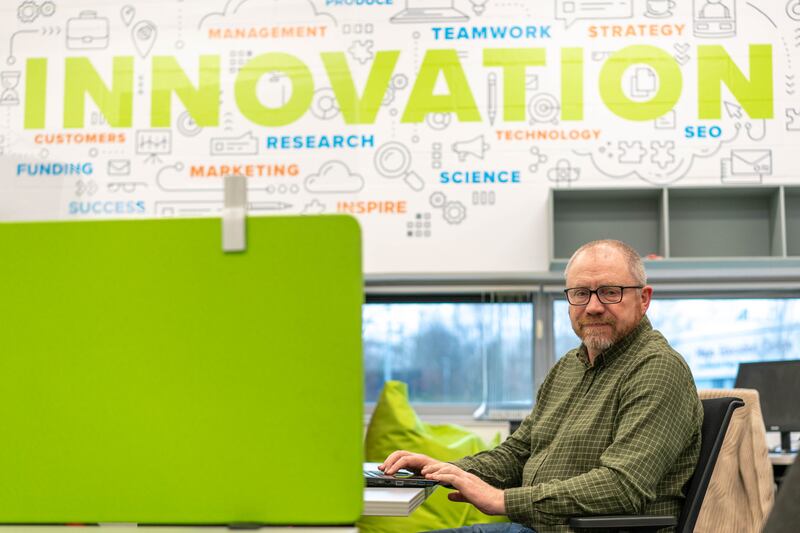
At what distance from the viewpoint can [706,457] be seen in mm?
2043

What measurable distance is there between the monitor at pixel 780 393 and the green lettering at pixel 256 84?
2.54 metres

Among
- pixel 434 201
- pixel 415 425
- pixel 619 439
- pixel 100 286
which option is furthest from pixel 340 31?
pixel 100 286

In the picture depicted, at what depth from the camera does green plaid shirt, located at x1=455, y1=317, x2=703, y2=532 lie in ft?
6.55

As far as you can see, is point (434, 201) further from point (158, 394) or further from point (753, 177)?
point (158, 394)

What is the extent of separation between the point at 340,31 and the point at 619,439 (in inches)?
125

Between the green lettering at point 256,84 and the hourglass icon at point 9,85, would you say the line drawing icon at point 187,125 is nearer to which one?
the green lettering at point 256,84

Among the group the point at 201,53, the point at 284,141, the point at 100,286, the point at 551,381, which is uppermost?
the point at 201,53

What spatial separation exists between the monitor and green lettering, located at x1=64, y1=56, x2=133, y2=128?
332 cm

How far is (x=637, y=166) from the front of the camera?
4469 mm

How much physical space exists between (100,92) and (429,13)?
5.78 feet

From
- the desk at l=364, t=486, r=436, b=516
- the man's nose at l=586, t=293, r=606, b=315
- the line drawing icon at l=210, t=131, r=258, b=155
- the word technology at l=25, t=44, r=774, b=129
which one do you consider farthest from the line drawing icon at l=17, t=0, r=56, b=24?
the desk at l=364, t=486, r=436, b=516

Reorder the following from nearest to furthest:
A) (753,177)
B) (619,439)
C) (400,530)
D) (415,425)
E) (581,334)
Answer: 1. (619,439)
2. (581,334)
3. (400,530)
4. (415,425)
5. (753,177)

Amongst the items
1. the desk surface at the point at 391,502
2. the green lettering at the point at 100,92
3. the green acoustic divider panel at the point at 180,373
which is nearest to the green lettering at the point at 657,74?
the green lettering at the point at 100,92

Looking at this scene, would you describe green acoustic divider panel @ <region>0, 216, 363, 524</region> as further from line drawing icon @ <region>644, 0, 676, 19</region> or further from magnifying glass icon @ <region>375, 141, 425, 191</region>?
line drawing icon @ <region>644, 0, 676, 19</region>
